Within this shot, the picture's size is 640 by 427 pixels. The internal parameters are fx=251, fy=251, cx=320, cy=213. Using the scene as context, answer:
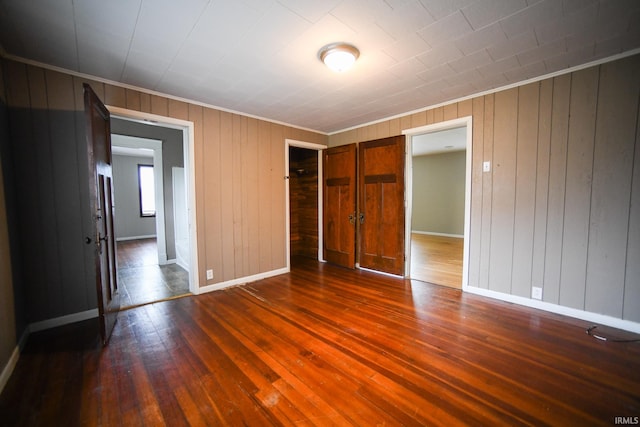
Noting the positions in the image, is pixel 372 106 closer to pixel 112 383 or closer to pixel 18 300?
pixel 112 383

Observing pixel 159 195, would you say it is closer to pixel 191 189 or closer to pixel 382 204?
pixel 191 189

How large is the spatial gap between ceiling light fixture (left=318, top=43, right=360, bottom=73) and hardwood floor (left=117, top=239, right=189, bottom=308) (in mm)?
3392

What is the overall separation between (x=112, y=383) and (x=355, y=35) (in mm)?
3176

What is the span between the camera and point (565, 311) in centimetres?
271

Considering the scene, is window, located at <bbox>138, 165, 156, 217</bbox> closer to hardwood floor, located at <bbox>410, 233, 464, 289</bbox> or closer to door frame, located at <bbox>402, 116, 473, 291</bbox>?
door frame, located at <bbox>402, 116, 473, 291</bbox>

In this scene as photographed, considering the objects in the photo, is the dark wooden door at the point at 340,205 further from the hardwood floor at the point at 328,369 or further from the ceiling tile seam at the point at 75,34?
the ceiling tile seam at the point at 75,34

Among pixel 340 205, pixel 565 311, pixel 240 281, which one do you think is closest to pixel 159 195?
pixel 240 281

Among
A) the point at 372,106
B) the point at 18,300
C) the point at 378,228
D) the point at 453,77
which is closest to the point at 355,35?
the point at 453,77

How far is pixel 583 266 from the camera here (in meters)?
2.62

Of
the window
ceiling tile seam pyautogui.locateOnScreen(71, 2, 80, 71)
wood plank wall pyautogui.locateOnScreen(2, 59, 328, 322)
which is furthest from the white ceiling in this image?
the window

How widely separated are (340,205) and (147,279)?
3543mm

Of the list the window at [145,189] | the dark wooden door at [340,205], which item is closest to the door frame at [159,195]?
the dark wooden door at [340,205]

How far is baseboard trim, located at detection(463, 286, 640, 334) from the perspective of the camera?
7.91 feet

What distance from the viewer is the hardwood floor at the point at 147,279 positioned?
3.40 metres
